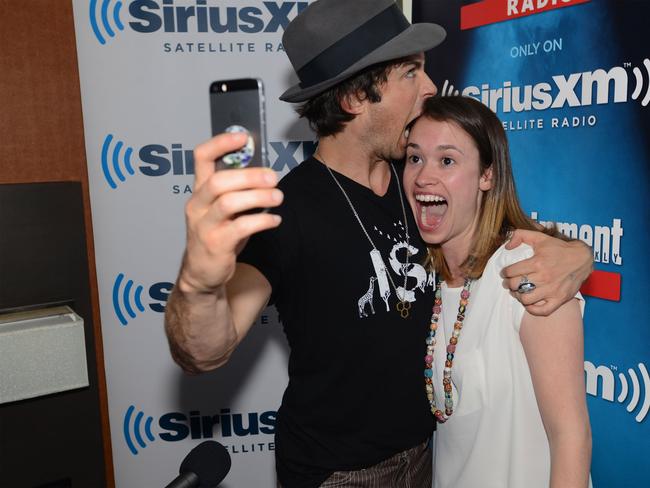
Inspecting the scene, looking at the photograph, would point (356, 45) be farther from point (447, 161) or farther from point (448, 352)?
point (448, 352)

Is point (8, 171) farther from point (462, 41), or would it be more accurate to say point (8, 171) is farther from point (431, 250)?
point (462, 41)

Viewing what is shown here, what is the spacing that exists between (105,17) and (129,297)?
1249mm

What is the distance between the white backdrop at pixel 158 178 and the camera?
8.46 feet

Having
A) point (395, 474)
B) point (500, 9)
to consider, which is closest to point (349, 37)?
point (500, 9)

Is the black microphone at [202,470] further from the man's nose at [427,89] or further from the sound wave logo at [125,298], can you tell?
the sound wave logo at [125,298]

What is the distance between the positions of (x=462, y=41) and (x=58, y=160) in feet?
5.82

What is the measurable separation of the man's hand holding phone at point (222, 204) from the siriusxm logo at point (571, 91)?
1.44 metres

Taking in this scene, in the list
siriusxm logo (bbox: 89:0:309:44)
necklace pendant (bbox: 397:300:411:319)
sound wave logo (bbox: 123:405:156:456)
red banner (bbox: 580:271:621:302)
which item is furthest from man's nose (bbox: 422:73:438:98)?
sound wave logo (bbox: 123:405:156:456)

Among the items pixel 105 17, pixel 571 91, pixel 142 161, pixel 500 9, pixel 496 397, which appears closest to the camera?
pixel 496 397

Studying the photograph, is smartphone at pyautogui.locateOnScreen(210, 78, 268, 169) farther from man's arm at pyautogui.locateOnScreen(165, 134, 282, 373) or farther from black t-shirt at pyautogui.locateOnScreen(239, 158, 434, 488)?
black t-shirt at pyautogui.locateOnScreen(239, 158, 434, 488)

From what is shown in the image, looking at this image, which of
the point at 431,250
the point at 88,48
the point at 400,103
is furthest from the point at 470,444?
the point at 88,48

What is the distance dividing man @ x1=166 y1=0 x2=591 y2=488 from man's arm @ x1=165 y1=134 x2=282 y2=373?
28cm

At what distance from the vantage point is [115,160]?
2609 mm

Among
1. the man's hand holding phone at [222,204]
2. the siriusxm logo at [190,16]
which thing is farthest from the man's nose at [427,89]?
the man's hand holding phone at [222,204]
